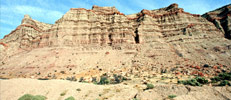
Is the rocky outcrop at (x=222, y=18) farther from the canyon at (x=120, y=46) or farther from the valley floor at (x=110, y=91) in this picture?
the valley floor at (x=110, y=91)

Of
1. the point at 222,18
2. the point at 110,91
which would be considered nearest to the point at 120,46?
the point at 110,91

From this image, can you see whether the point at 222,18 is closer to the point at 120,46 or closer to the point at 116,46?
the point at 120,46

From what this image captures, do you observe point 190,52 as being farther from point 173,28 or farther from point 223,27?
point 223,27

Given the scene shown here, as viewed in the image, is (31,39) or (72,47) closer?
(72,47)

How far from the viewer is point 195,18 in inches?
1710

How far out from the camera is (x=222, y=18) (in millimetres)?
44312

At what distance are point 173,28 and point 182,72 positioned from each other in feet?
76.2

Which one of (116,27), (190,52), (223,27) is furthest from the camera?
(223,27)

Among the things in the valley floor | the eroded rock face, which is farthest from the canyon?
the valley floor

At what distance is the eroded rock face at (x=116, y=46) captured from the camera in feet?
92.7

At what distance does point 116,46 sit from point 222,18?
4163 cm

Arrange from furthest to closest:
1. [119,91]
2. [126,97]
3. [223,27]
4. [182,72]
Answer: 1. [223,27]
2. [182,72]
3. [119,91]
4. [126,97]

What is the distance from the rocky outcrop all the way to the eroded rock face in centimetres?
269

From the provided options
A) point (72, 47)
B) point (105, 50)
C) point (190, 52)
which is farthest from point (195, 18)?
point (72, 47)
